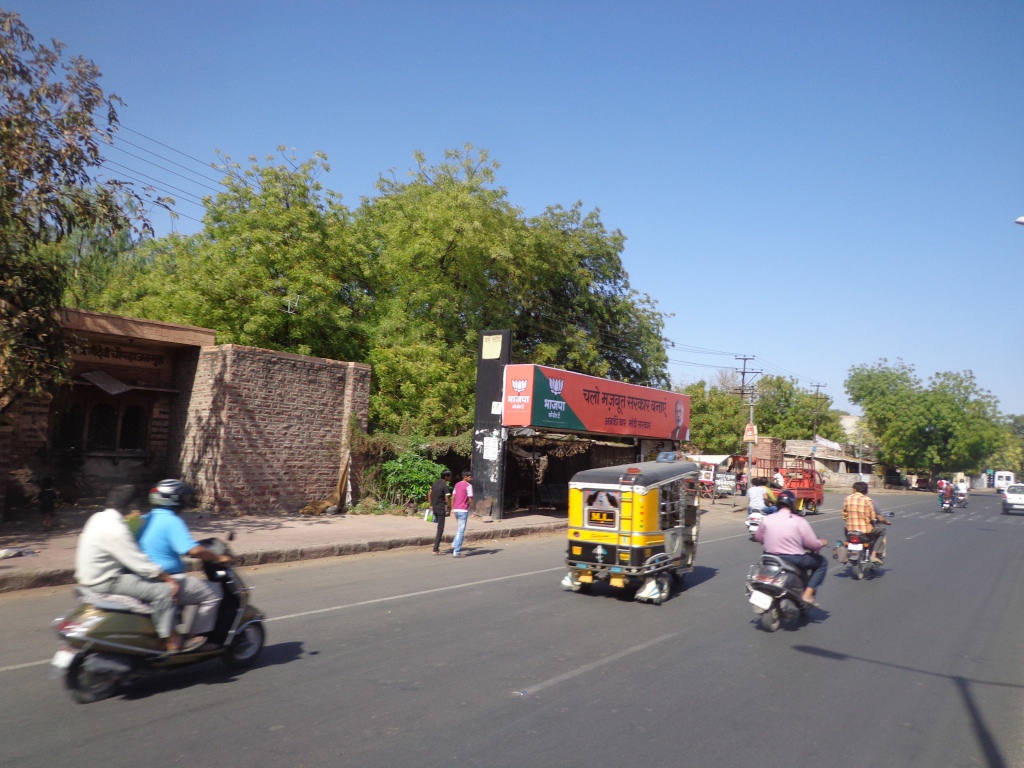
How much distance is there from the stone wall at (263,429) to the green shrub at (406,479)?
1.57 metres

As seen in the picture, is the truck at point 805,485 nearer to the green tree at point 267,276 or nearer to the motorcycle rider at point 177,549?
the green tree at point 267,276

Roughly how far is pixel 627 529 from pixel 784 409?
220 feet

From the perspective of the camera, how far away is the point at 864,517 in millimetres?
13789

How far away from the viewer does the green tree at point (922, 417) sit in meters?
71.1

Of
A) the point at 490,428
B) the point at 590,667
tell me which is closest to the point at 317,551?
the point at 590,667

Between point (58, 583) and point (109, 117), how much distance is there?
333 inches

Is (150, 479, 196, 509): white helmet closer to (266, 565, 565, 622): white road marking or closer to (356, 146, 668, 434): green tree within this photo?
(266, 565, 565, 622): white road marking

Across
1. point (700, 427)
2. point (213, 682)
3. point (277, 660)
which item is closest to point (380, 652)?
point (277, 660)

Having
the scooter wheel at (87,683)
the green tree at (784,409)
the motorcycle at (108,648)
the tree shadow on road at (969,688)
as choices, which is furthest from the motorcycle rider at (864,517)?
the green tree at (784,409)

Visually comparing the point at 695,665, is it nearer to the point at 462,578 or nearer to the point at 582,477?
the point at 582,477

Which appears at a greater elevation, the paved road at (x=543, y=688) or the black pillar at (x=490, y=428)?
the black pillar at (x=490, y=428)

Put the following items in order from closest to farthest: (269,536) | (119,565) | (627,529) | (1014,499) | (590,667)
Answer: (119,565) → (590,667) → (627,529) → (269,536) → (1014,499)

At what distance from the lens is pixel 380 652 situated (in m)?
7.45

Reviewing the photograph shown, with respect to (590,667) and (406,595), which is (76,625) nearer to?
(590,667)
